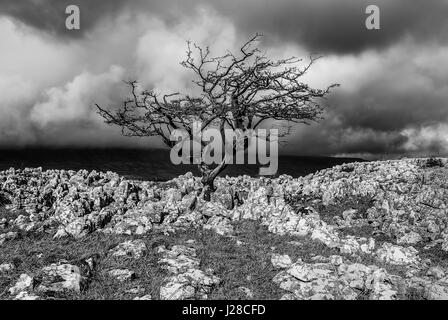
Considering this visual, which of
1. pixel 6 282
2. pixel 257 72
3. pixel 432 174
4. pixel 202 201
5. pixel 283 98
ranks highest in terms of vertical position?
pixel 257 72

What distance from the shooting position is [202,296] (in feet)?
33.3

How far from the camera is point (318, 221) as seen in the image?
55.5ft

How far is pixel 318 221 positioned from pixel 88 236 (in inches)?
408

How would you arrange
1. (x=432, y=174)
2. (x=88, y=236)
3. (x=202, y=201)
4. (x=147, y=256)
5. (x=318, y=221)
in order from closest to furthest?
1. (x=147, y=256)
2. (x=88, y=236)
3. (x=318, y=221)
4. (x=202, y=201)
5. (x=432, y=174)

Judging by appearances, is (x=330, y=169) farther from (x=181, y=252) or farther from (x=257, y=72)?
(x=181, y=252)

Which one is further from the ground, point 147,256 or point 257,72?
point 257,72

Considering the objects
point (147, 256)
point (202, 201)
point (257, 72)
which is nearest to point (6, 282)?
point (147, 256)

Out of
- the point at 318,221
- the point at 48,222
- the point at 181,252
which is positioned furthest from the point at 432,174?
the point at 48,222

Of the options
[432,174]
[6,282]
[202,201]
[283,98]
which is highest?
[283,98]

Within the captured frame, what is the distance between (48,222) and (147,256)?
22.9ft

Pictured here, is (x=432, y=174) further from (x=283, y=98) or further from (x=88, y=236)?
(x=88, y=236)

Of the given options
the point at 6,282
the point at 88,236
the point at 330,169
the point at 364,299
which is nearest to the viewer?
the point at 364,299

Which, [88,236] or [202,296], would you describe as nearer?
[202,296]

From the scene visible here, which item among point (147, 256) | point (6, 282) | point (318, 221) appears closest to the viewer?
point (6, 282)
